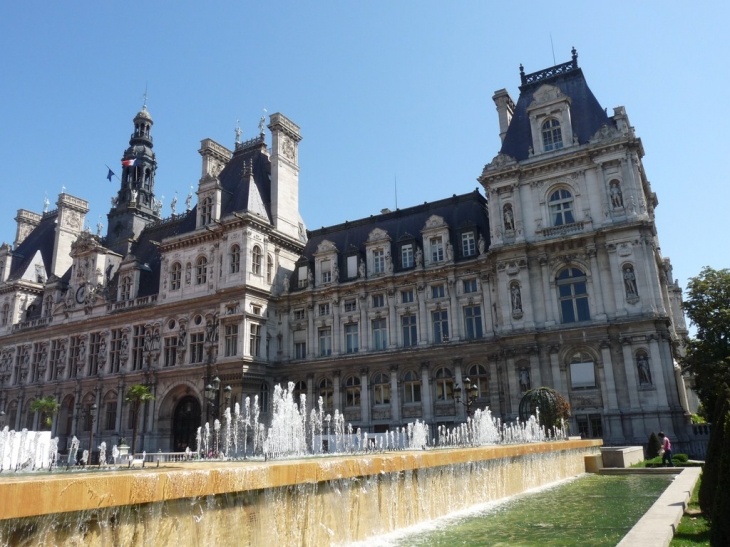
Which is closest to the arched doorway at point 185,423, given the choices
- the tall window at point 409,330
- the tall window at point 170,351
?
the tall window at point 170,351

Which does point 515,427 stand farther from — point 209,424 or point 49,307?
point 49,307

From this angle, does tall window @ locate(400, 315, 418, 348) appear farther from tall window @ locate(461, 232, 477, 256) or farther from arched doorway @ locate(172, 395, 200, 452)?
arched doorway @ locate(172, 395, 200, 452)

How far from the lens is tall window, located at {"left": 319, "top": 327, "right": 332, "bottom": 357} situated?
46500 millimetres

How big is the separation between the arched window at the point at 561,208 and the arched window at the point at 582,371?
868cm

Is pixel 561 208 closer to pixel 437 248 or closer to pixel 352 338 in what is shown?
pixel 437 248

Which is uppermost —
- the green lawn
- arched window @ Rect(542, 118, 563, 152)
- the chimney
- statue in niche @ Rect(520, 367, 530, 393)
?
the chimney

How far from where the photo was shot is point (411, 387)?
42.0 m

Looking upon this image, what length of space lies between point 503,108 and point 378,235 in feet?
48.4

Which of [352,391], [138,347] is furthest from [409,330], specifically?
[138,347]

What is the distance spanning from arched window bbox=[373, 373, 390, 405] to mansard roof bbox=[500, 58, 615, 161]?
61.4ft

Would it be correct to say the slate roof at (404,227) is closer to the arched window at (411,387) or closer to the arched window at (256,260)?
the arched window at (256,260)

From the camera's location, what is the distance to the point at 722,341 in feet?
117

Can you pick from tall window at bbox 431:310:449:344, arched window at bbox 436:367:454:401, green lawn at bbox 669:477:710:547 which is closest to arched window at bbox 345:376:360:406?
arched window at bbox 436:367:454:401

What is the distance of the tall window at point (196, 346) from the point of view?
47.3m
